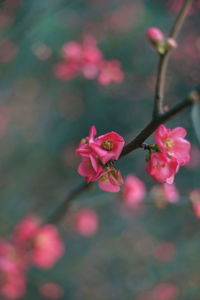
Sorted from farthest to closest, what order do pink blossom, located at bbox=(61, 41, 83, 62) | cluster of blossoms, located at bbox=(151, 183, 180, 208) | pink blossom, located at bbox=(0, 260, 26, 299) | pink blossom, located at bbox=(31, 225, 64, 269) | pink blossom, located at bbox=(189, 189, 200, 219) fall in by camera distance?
pink blossom, located at bbox=(0, 260, 26, 299), pink blossom, located at bbox=(61, 41, 83, 62), pink blossom, located at bbox=(31, 225, 64, 269), cluster of blossoms, located at bbox=(151, 183, 180, 208), pink blossom, located at bbox=(189, 189, 200, 219)

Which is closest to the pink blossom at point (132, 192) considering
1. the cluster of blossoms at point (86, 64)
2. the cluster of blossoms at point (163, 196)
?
the cluster of blossoms at point (163, 196)

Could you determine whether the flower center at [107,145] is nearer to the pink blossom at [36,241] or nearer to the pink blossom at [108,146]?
the pink blossom at [108,146]

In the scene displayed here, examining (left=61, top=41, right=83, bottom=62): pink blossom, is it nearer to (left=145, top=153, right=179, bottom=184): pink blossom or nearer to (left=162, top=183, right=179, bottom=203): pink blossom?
(left=162, top=183, right=179, bottom=203): pink blossom

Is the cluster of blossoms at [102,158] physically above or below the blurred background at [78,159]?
above

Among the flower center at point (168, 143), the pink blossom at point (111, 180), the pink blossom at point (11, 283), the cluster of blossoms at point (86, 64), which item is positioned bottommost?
the pink blossom at point (11, 283)

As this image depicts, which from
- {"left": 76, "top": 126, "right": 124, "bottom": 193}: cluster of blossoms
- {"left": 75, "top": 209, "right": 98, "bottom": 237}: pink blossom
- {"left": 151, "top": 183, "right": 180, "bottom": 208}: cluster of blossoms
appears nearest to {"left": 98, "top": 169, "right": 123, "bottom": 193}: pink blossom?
{"left": 76, "top": 126, "right": 124, "bottom": 193}: cluster of blossoms

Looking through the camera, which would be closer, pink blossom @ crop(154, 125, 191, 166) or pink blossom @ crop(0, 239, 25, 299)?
pink blossom @ crop(154, 125, 191, 166)
